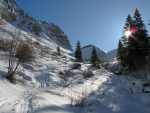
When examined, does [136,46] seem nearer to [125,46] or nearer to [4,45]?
[125,46]

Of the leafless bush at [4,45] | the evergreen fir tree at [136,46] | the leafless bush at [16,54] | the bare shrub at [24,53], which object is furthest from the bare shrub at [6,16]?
the evergreen fir tree at [136,46]

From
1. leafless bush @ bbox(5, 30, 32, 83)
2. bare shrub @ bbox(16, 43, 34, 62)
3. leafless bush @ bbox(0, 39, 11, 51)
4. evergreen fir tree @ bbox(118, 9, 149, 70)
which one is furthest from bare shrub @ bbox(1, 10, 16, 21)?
evergreen fir tree @ bbox(118, 9, 149, 70)

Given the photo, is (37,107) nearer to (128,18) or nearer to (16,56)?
(16,56)

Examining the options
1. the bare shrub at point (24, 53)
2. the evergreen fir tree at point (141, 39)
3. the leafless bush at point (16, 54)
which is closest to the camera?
the leafless bush at point (16, 54)

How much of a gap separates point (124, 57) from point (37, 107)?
34.8 metres

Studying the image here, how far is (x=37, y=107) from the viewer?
31.4ft

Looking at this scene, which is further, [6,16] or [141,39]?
[141,39]

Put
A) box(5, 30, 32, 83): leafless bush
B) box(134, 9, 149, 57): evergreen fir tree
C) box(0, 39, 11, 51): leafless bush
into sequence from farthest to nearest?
1. box(134, 9, 149, 57): evergreen fir tree
2. box(0, 39, 11, 51): leafless bush
3. box(5, 30, 32, 83): leafless bush

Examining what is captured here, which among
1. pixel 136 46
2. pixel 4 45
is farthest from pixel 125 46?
pixel 4 45

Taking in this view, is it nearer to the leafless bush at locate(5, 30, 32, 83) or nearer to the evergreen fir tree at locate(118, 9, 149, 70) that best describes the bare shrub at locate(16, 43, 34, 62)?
the leafless bush at locate(5, 30, 32, 83)

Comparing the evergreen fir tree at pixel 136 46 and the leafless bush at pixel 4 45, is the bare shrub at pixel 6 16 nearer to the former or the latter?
the leafless bush at pixel 4 45

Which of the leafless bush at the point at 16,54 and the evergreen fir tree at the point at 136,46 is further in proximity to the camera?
the evergreen fir tree at the point at 136,46

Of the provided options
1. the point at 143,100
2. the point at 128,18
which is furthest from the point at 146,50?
the point at 143,100

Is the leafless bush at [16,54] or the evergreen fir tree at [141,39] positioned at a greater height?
the evergreen fir tree at [141,39]
